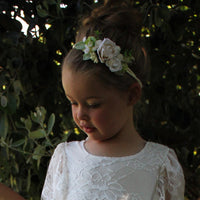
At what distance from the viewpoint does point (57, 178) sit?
117cm

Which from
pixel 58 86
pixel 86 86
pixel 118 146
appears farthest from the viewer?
pixel 58 86

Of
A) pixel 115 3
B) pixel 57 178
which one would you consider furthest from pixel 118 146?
pixel 115 3

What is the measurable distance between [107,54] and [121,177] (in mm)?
341

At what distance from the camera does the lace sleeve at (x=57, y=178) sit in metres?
1.15

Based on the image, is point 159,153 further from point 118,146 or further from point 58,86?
point 58,86

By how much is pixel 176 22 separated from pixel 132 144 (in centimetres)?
54

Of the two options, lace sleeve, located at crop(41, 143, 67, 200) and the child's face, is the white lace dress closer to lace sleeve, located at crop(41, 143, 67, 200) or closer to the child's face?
lace sleeve, located at crop(41, 143, 67, 200)

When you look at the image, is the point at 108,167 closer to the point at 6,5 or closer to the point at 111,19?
the point at 111,19

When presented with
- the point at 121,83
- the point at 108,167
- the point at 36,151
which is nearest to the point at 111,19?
the point at 121,83

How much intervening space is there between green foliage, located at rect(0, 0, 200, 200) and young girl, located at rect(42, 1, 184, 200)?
0.22m

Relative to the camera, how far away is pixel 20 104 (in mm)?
1540

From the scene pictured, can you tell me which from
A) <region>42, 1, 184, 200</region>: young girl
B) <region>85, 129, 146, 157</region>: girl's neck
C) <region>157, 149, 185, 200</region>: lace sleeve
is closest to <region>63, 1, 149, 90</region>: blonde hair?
<region>42, 1, 184, 200</region>: young girl

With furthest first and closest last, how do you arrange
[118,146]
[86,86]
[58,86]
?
[58,86] < [118,146] < [86,86]

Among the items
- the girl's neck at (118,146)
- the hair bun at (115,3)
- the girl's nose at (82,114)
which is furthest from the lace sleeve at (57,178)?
the hair bun at (115,3)
